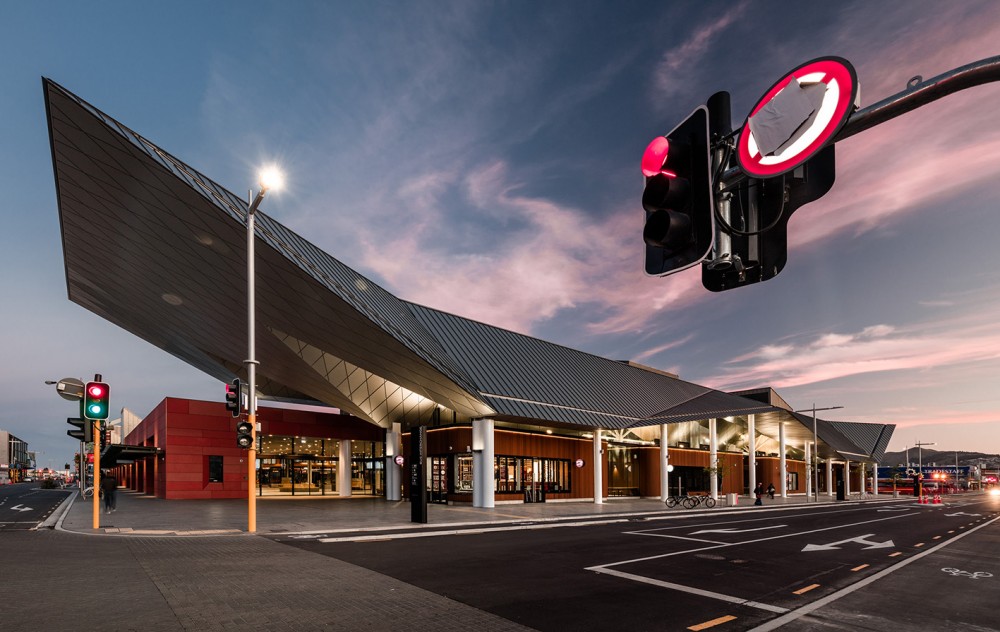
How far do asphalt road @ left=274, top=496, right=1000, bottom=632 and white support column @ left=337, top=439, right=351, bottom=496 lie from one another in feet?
94.4

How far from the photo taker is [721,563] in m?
13.6

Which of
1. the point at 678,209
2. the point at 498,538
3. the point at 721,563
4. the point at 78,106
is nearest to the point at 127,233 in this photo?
the point at 78,106

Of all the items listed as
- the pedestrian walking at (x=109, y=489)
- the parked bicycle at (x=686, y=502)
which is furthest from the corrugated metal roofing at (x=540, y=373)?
the pedestrian walking at (x=109, y=489)

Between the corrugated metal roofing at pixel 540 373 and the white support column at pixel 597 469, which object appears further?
the white support column at pixel 597 469

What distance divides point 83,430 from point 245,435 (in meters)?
4.86

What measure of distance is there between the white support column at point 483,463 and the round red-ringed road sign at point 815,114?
2861 cm

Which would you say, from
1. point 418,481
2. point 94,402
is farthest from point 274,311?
point 418,481

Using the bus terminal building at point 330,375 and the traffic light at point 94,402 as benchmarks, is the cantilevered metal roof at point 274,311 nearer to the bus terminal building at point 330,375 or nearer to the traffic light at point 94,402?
the bus terminal building at point 330,375

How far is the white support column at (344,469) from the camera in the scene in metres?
46.5

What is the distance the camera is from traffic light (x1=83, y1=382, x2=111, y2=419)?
1852cm

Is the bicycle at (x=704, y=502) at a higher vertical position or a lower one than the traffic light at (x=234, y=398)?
lower

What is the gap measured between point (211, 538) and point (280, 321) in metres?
13.1

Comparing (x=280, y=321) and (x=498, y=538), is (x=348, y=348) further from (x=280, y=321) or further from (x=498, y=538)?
(x=498, y=538)

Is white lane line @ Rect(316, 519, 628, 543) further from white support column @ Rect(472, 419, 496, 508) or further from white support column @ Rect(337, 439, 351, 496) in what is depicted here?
white support column @ Rect(337, 439, 351, 496)
